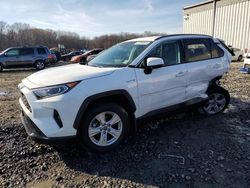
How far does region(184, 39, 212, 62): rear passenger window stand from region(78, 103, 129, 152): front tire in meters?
1.81

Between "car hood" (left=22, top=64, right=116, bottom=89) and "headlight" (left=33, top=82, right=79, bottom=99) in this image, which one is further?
"car hood" (left=22, top=64, right=116, bottom=89)

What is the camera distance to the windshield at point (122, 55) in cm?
385

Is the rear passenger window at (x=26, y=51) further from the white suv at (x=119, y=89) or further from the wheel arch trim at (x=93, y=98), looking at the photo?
the wheel arch trim at (x=93, y=98)

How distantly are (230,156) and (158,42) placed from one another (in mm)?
2175

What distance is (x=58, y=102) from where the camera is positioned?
293cm

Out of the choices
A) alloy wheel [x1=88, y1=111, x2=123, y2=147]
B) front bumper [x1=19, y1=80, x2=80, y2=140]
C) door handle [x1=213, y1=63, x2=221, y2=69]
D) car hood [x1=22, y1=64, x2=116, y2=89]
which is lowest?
alloy wheel [x1=88, y1=111, x2=123, y2=147]

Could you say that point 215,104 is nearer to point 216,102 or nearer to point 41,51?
point 216,102

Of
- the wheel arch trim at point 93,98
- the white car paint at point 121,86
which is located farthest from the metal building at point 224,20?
the wheel arch trim at point 93,98

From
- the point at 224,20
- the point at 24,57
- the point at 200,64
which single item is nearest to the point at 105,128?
the point at 200,64

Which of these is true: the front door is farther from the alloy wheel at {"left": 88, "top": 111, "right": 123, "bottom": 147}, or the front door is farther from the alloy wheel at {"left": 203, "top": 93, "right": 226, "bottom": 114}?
the alloy wheel at {"left": 203, "top": 93, "right": 226, "bottom": 114}

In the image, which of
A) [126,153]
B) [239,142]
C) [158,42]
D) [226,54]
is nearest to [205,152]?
[239,142]

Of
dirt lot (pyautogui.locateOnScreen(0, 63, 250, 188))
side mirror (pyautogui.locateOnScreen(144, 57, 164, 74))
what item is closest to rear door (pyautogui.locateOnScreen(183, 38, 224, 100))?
dirt lot (pyautogui.locateOnScreen(0, 63, 250, 188))

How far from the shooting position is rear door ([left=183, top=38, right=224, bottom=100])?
14.3 ft

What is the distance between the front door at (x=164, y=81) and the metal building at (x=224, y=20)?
24.3 metres
